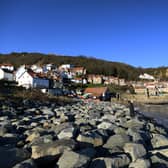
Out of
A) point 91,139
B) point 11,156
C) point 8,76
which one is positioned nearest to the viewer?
point 11,156

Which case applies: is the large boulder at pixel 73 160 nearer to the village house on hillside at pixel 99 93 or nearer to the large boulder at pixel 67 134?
the large boulder at pixel 67 134

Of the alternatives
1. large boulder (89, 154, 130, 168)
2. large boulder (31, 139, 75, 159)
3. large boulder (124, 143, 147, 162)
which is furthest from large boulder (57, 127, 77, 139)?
large boulder (89, 154, 130, 168)

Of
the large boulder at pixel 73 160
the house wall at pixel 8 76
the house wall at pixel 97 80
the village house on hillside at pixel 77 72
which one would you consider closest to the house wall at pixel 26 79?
the house wall at pixel 8 76

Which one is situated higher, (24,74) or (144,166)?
(24,74)

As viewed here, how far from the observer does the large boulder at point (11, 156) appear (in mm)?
3978

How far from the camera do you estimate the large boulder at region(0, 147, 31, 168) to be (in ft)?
13.1

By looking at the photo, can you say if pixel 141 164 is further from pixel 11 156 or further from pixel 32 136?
pixel 32 136

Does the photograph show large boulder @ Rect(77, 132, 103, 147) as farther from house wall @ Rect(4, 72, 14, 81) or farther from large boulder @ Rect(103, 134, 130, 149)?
house wall @ Rect(4, 72, 14, 81)

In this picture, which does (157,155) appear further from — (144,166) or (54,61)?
(54,61)

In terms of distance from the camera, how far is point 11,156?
4129mm

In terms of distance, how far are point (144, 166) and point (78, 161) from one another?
1.03m

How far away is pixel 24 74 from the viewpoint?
51.3m

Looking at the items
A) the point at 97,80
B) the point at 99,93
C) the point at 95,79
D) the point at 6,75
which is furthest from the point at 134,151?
the point at 95,79

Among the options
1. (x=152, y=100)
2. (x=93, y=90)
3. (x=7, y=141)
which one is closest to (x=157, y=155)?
(x=7, y=141)
